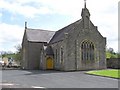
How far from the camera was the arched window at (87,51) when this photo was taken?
45225 millimetres

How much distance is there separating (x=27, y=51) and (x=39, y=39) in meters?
3.92

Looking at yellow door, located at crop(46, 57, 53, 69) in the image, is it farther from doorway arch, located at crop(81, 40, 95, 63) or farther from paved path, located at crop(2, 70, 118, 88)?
paved path, located at crop(2, 70, 118, 88)

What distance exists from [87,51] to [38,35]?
15509 mm

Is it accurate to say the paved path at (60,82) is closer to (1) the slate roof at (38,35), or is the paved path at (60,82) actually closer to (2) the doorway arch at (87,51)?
(2) the doorway arch at (87,51)

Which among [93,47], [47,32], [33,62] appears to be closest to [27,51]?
[33,62]

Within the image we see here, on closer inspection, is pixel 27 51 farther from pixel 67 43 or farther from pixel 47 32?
pixel 67 43

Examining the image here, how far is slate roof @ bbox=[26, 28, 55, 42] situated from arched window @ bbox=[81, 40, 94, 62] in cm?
1279

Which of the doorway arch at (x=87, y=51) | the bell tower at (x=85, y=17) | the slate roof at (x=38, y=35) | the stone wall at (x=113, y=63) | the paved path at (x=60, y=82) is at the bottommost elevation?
the paved path at (x=60, y=82)

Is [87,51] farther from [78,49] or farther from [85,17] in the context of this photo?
[85,17]

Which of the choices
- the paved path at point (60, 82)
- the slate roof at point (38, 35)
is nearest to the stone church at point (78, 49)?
the slate roof at point (38, 35)

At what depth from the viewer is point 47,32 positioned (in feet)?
194

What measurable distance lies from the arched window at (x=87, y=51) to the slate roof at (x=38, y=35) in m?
12.8

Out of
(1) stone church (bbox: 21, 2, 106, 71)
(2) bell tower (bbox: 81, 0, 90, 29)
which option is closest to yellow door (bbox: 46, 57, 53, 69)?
(1) stone church (bbox: 21, 2, 106, 71)

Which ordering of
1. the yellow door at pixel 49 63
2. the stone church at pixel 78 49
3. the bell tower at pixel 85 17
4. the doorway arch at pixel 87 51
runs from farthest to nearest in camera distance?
the yellow door at pixel 49 63, the bell tower at pixel 85 17, the doorway arch at pixel 87 51, the stone church at pixel 78 49
